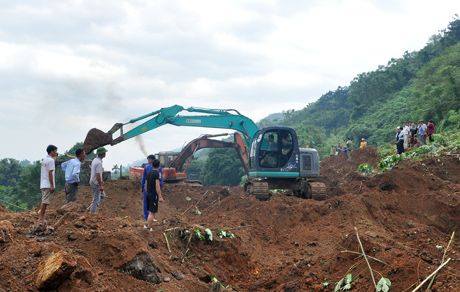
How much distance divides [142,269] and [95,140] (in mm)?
12071

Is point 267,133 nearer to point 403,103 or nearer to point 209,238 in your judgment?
point 209,238

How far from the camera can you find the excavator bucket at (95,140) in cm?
1705

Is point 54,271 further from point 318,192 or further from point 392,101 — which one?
point 392,101

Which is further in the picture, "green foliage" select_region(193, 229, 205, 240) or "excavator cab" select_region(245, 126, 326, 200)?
Answer: "excavator cab" select_region(245, 126, 326, 200)

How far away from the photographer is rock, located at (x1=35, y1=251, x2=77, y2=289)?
4.90m

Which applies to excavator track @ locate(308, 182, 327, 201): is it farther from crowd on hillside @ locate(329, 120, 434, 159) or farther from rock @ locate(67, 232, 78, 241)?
rock @ locate(67, 232, 78, 241)

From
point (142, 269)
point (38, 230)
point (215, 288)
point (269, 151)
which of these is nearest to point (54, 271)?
point (142, 269)

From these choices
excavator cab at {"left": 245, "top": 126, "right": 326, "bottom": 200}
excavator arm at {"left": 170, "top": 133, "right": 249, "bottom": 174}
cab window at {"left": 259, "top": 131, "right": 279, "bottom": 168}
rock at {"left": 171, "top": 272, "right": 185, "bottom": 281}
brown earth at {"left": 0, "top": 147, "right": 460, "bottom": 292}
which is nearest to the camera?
brown earth at {"left": 0, "top": 147, "right": 460, "bottom": 292}

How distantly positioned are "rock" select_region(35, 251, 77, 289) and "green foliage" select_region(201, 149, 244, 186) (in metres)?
37.7

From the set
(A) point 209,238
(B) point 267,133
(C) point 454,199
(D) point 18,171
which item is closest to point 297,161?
(B) point 267,133

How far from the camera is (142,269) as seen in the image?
610 centimetres

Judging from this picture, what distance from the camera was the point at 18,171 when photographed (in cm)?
4706

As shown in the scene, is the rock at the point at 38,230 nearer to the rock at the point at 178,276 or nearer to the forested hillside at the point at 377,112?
the rock at the point at 178,276

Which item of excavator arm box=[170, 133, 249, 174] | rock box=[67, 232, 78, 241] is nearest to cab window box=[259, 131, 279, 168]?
excavator arm box=[170, 133, 249, 174]
